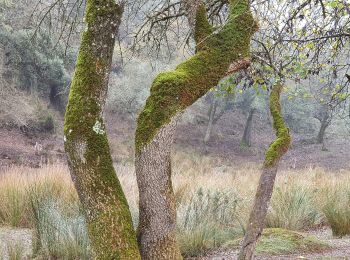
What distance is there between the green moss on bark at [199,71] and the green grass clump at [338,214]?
482 cm

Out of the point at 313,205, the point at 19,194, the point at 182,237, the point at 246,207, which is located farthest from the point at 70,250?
the point at 313,205

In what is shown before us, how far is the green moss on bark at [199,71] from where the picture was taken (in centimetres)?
302

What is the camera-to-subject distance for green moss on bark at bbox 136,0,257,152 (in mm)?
3016

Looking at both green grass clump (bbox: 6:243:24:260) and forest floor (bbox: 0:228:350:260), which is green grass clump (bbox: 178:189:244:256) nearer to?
forest floor (bbox: 0:228:350:260)

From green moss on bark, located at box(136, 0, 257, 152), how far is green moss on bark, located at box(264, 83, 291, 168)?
1.08 metres

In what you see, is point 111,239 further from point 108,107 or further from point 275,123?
point 108,107

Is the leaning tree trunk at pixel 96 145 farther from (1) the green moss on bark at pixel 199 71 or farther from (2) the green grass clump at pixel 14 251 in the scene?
(2) the green grass clump at pixel 14 251

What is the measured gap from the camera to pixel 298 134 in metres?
37.3

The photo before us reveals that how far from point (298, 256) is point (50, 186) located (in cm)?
431

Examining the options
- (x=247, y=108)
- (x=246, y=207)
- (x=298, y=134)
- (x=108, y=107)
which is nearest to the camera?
(x=246, y=207)

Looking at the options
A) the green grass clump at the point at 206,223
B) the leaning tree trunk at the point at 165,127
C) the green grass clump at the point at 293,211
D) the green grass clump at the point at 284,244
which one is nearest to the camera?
the leaning tree trunk at the point at 165,127

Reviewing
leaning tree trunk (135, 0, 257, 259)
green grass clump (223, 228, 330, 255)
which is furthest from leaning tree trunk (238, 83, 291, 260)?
green grass clump (223, 228, 330, 255)

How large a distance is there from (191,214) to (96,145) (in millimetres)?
3771

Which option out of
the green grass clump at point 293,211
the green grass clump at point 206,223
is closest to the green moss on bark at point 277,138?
the green grass clump at point 206,223
